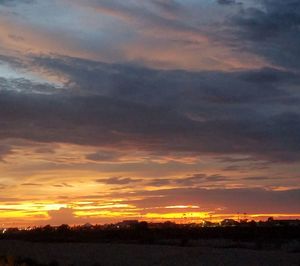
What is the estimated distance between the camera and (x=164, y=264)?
51125 mm

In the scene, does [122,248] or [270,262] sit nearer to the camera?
[270,262]

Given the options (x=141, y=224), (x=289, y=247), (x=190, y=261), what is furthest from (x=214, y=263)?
(x=141, y=224)

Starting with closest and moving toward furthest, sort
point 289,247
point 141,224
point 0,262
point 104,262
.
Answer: point 0,262 → point 104,262 → point 289,247 → point 141,224

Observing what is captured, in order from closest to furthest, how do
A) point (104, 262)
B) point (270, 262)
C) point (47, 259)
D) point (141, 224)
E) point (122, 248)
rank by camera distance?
point (270, 262), point (104, 262), point (47, 259), point (122, 248), point (141, 224)

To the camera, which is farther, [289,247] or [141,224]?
[141,224]

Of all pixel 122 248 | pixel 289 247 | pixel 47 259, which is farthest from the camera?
pixel 289 247

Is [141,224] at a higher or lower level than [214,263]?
higher

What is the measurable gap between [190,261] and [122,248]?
18806mm

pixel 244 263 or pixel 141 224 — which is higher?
pixel 141 224

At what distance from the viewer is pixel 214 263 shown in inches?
2021

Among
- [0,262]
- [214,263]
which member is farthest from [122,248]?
[0,262]

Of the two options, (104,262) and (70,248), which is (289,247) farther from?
(104,262)

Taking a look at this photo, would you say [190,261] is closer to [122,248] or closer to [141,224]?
[122,248]

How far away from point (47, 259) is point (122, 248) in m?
12.8
